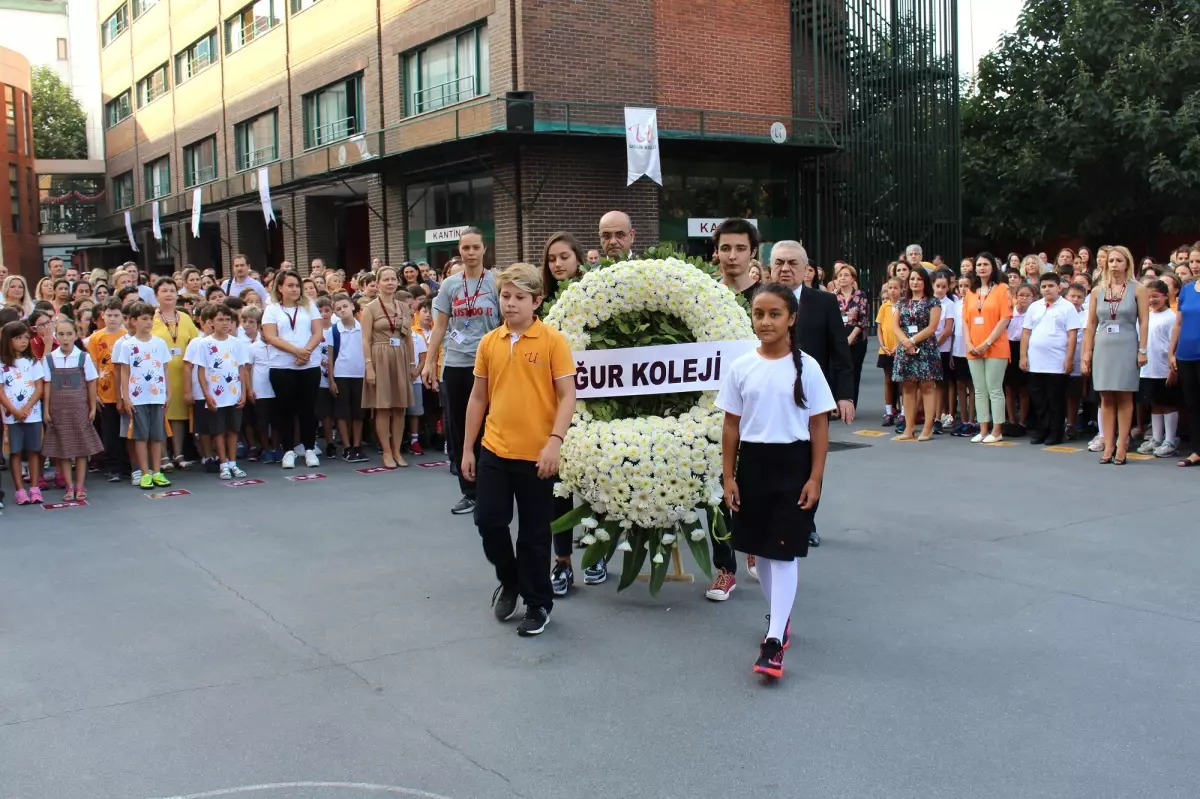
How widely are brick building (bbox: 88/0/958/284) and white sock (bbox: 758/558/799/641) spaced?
1545 cm

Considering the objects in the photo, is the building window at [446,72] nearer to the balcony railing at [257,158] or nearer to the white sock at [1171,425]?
the balcony railing at [257,158]

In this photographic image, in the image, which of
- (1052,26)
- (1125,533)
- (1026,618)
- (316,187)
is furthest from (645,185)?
(1026,618)

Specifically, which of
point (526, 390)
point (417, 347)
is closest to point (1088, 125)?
point (417, 347)

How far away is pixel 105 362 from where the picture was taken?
10766 mm

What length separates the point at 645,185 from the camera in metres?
22.0

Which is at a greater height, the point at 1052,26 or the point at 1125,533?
the point at 1052,26

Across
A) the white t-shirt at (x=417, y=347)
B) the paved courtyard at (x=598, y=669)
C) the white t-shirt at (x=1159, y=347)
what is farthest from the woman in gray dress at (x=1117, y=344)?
the white t-shirt at (x=417, y=347)

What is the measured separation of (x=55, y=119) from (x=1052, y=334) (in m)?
66.5

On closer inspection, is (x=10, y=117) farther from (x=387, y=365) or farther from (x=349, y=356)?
(x=387, y=365)

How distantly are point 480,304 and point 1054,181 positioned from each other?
23109mm

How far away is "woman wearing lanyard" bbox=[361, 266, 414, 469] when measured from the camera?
11.4 m

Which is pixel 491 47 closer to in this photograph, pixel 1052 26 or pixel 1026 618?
pixel 1052 26

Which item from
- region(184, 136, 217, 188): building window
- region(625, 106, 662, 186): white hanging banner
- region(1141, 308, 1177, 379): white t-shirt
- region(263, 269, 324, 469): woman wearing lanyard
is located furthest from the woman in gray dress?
region(184, 136, 217, 188): building window

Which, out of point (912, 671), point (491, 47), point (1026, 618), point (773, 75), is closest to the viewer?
point (912, 671)
